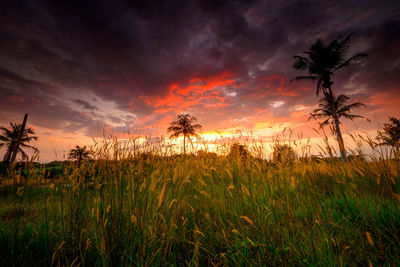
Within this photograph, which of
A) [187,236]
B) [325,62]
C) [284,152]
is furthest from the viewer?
[325,62]

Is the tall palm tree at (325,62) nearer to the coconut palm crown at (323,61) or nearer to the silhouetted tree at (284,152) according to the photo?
the coconut palm crown at (323,61)

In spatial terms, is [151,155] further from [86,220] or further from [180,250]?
[180,250]

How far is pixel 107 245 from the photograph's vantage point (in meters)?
1.53

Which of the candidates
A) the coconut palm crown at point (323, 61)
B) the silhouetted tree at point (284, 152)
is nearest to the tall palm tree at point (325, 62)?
the coconut palm crown at point (323, 61)

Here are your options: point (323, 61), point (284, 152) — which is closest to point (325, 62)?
point (323, 61)

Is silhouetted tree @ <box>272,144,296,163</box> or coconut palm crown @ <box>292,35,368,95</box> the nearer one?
silhouetted tree @ <box>272,144,296,163</box>

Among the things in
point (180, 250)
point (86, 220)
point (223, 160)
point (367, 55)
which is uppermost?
point (367, 55)

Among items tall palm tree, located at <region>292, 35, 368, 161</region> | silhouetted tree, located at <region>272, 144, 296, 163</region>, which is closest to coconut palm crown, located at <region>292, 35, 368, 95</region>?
tall palm tree, located at <region>292, 35, 368, 161</region>

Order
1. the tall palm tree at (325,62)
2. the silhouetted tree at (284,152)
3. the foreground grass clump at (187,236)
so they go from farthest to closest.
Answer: the tall palm tree at (325,62) < the silhouetted tree at (284,152) < the foreground grass clump at (187,236)

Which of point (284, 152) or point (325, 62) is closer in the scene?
point (284, 152)

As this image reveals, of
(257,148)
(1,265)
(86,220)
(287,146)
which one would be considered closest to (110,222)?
(86,220)

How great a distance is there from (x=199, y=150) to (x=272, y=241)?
3.08 metres

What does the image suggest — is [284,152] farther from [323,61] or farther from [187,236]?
[323,61]

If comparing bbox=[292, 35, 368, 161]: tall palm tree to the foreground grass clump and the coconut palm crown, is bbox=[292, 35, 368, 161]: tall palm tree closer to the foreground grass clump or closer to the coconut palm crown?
the coconut palm crown
